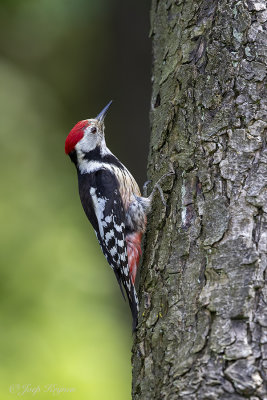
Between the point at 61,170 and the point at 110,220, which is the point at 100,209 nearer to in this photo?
the point at 110,220

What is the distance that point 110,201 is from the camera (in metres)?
3.44

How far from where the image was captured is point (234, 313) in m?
2.07

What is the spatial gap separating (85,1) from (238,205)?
9.65ft

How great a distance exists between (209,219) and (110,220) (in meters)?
1.11

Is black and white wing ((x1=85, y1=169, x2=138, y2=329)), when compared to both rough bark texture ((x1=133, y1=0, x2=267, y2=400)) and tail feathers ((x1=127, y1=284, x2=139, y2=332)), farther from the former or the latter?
rough bark texture ((x1=133, y1=0, x2=267, y2=400))

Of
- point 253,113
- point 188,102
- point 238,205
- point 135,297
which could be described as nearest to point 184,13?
point 188,102

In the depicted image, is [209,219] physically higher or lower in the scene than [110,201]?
lower

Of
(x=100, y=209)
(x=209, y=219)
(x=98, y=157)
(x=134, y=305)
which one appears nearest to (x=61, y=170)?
(x=98, y=157)

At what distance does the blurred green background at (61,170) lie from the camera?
156 inches

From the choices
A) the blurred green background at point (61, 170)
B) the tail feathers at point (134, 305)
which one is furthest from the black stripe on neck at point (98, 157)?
the tail feathers at point (134, 305)

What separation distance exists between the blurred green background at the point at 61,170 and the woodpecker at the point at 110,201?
67 cm

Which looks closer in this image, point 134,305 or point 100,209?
point 134,305

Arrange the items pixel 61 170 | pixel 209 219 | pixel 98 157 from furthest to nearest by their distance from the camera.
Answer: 1. pixel 61 170
2. pixel 98 157
3. pixel 209 219

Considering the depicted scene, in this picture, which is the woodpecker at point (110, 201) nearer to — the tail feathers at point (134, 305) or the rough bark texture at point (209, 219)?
the tail feathers at point (134, 305)
